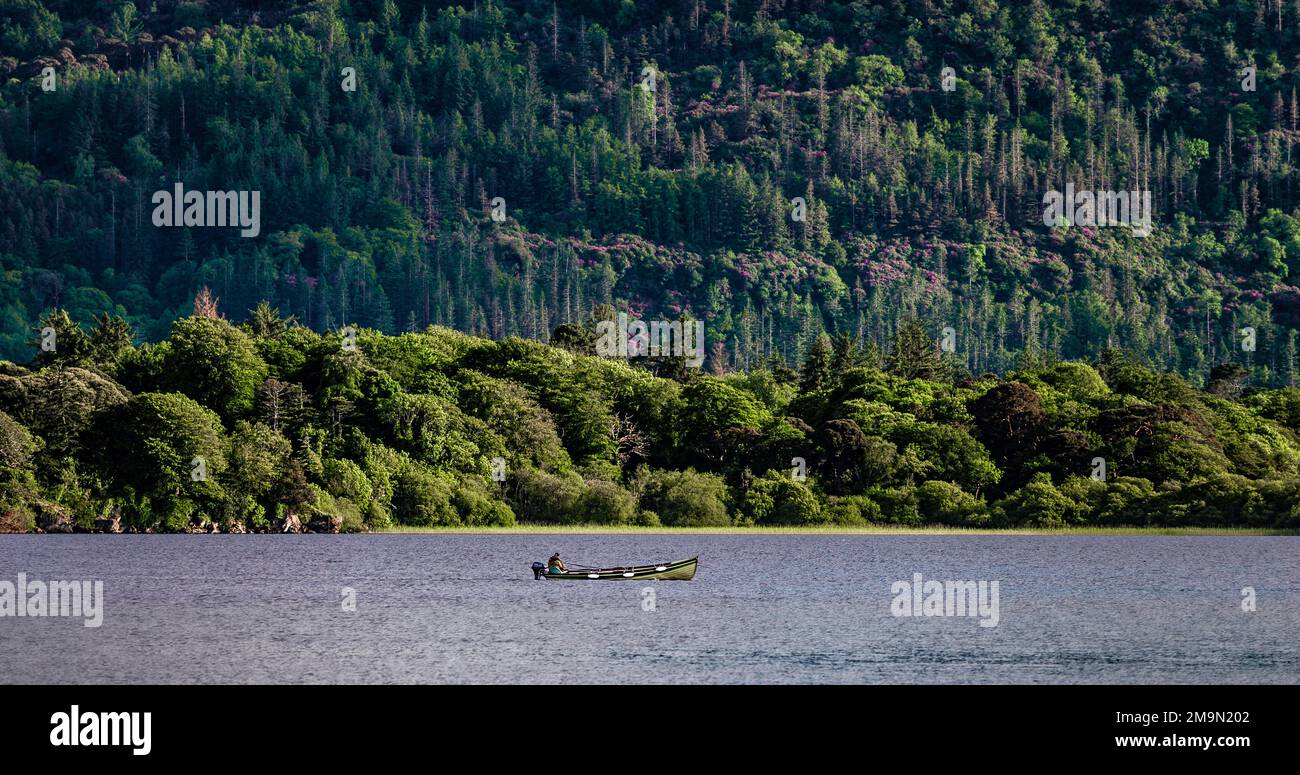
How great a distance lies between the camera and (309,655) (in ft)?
233

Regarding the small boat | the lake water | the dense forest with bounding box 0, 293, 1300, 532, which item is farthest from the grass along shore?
the small boat

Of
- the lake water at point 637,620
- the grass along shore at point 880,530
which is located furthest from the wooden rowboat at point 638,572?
the grass along shore at point 880,530

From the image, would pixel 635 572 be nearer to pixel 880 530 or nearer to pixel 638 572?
pixel 638 572

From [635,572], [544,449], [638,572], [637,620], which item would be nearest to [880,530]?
[544,449]

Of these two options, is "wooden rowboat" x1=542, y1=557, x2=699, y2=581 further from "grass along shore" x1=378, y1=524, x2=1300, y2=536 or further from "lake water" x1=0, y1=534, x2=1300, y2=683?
"grass along shore" x1=378, y1=524, x2=1300, y2=536

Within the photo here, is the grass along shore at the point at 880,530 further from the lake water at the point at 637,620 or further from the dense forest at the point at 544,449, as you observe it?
the lake water at the point at 637,620

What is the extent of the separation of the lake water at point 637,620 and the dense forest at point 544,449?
6401 mm

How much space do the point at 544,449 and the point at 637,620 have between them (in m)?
70.4

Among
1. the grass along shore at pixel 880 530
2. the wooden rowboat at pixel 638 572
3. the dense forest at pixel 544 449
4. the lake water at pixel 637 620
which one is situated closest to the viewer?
the lake water at pixel 637 620

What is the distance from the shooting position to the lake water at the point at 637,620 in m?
67.9

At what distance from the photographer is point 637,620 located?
3292 inches

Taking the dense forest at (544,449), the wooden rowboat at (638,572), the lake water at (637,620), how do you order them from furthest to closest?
the dense forest at (544,449) < the wooden rowboat at (638,572) < the lake water at (637,620)
